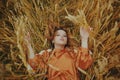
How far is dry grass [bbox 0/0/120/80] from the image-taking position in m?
1.44

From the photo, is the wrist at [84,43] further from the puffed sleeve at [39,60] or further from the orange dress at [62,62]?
the puffed sleeve at [39,60]

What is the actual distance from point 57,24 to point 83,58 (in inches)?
7.8

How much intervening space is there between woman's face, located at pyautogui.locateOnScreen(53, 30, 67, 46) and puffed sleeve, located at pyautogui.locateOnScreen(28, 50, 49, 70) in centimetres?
6

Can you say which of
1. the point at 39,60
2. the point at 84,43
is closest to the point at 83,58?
the point at 84,43

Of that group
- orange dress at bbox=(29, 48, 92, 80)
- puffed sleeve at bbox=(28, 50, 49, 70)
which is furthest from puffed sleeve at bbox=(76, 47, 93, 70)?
puffed sleeve at bbox=(28, 50, 49, 70)

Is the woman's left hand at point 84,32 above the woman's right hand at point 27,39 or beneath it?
above

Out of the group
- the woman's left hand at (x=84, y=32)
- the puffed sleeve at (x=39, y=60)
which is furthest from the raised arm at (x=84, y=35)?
the puffed sleeve at (x=39, y=60)

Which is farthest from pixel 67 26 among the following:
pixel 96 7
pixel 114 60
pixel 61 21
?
pixel 114 60

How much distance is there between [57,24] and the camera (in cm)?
150

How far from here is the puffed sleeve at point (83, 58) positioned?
1.40 metres

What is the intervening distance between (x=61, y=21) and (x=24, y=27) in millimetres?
176

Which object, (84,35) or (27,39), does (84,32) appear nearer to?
(84,35)

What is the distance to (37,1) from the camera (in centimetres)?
155

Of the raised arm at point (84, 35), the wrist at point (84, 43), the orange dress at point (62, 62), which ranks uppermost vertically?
the raised arm at point (84, 35)
